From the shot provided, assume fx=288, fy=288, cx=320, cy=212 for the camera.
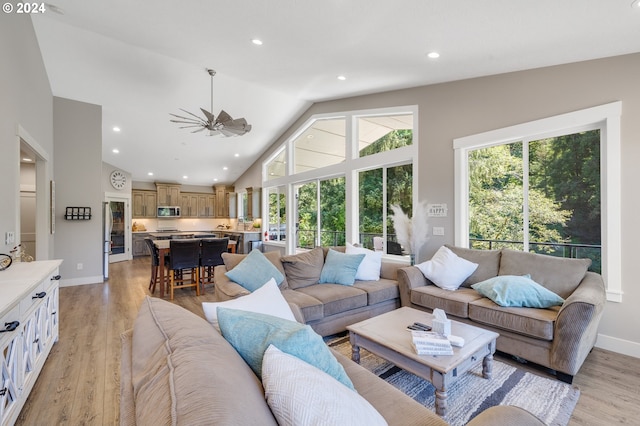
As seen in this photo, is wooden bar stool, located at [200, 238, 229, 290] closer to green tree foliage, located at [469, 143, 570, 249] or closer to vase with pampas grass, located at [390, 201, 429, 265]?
vase with pampas grass, located at [390, 201, 429, 265]

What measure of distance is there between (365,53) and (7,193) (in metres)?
3.87

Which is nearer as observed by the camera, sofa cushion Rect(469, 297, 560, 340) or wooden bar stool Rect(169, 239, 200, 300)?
sofa cushion Rect(469, 297, 560, 340)

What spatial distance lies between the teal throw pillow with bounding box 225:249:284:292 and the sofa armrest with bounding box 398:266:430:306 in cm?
141

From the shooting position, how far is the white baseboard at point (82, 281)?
5340mm

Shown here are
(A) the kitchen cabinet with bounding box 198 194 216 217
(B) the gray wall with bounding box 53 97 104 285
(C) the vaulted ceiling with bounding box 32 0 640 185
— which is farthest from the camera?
(A) the kitchen cabinet with bounding box 198 194 216 217

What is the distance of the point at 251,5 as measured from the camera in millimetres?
2645

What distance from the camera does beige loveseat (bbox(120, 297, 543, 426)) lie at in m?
0.62

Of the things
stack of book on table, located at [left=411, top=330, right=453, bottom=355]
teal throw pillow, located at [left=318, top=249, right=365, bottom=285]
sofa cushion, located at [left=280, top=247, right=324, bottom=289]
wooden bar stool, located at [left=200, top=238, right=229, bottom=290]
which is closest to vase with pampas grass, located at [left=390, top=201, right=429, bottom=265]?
teal throw pillow, located at [left=318, top=249, right=365, bottom=285]

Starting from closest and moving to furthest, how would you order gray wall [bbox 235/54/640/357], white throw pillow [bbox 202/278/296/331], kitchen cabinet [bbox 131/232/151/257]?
white throw pillow [bbox 202/278/296/331]
gray wall [bbox 235/54/640/357]
kitchen cabinet [bbox 131/232/151/257]

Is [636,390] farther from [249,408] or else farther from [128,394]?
[128,394]

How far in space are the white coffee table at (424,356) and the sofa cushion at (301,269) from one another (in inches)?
43.4

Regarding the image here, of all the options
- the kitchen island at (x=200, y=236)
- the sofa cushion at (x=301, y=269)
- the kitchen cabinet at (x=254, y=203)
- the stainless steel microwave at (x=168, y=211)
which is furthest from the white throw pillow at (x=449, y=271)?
the stainless steel microwave at (x=168, y=211)

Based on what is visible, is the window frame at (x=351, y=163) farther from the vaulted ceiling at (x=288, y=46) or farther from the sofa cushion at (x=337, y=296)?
the sofa cushion at (x=337, y=296)

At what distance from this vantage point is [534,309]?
2.56 metres
